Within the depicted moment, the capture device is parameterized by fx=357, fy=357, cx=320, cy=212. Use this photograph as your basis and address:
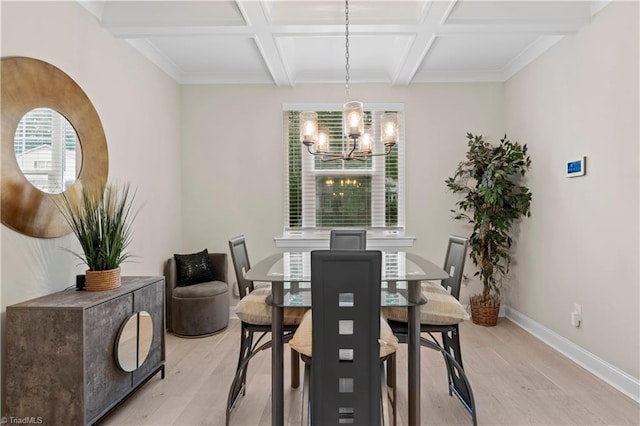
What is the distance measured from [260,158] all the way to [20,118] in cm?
235

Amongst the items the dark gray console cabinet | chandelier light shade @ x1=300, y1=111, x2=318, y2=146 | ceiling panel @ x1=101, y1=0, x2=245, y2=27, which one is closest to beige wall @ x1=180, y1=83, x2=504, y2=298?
ceiling panel @ x1=101, y1=0, x2=245, y2=27

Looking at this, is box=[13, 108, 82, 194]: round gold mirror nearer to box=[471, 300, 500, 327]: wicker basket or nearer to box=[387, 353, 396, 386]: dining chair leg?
box=[387, 353, 396, 386]: dining chair leg

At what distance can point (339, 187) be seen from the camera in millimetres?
4207

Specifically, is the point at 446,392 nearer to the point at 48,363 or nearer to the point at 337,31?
the point at 48,363

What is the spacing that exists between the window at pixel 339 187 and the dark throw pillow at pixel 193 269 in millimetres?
1019

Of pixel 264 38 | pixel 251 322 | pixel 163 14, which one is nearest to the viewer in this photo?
pixel 251 322

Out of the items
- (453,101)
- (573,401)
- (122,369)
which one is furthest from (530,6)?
(122,369)

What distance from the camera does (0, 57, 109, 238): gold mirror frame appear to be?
6.25 feet

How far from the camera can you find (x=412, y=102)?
413 cm

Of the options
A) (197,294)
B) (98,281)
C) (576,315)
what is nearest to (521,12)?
(576,315)

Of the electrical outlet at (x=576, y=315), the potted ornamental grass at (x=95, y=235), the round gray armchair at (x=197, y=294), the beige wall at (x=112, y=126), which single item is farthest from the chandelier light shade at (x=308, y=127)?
the electrical outlet at (x=576, y=315)

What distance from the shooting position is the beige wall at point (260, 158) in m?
4.11

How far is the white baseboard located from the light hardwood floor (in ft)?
0.18

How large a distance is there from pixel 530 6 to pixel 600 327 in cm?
247
